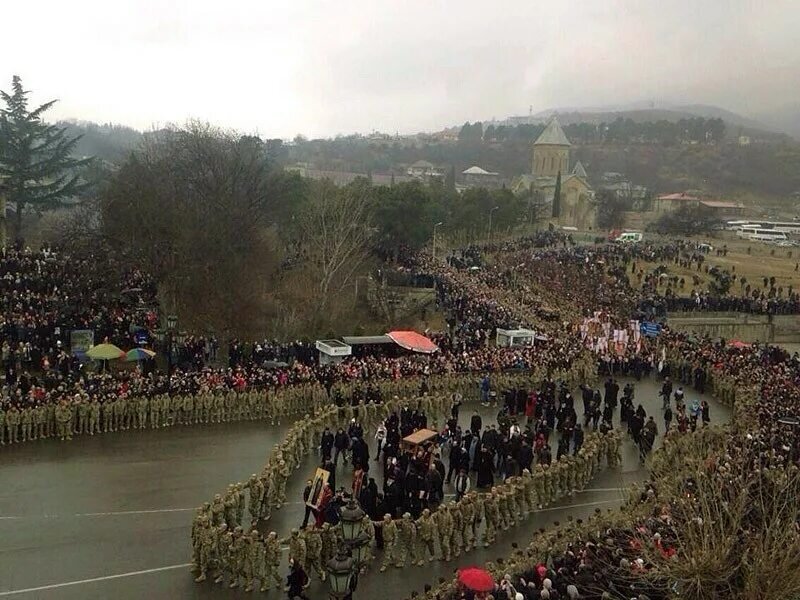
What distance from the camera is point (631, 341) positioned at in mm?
31031

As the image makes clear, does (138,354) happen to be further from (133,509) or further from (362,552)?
(362,552)

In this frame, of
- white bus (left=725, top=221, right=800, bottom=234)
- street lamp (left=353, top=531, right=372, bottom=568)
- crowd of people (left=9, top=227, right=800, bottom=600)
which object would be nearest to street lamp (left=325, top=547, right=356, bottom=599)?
street lamp (left=353, top=531, right=372, bottom=568)

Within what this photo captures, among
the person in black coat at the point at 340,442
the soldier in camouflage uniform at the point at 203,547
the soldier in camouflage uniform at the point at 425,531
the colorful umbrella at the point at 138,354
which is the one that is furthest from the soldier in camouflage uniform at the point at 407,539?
the colorful umbrella at the point at 138,354

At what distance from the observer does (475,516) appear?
529 inches

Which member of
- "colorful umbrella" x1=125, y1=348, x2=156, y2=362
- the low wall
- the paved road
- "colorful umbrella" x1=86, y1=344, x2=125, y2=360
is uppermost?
"colorful umbrella" x1=86, y1=344, x2=125, y2=360

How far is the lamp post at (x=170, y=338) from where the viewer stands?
2455 centimetres

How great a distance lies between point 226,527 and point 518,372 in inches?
612

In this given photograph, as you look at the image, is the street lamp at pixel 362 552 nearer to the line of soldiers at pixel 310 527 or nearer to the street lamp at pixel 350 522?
the line of soldiers at pixel 310 527

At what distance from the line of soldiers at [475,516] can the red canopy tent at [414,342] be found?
393 inches

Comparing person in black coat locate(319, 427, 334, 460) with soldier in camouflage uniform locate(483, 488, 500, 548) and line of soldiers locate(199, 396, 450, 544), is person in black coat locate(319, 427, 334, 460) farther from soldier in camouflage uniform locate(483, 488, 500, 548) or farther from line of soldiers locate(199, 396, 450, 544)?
soldier in camouflage uniform locate(483, 488, 500, 548)

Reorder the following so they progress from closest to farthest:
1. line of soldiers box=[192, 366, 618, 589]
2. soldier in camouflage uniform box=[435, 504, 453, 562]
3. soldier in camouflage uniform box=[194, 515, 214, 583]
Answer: line of soldiers box=[192, 366, 618, 589], soldier in camouflage uniform box=[194, 515, 214, 583], soldier in camouflage uniform box=[435, 504, 453, 562]

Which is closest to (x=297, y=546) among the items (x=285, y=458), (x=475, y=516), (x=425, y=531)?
(x=425, y=531)

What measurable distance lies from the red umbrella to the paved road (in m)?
2.72

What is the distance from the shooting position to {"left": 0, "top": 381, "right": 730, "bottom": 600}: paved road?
1173 cm
